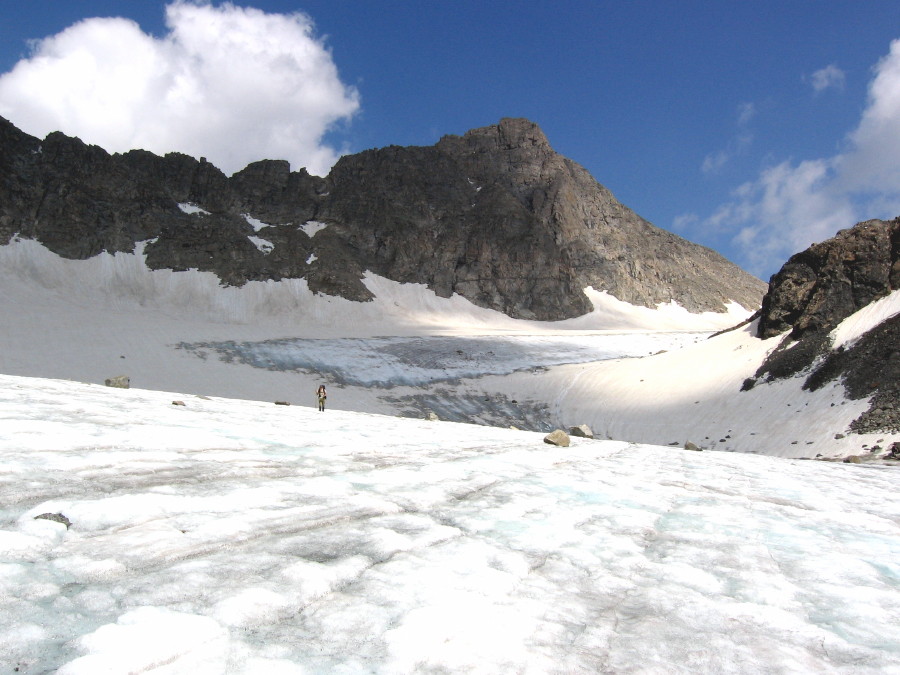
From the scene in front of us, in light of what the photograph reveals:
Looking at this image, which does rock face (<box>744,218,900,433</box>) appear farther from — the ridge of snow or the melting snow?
the melting snow

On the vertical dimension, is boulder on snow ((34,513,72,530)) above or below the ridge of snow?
below

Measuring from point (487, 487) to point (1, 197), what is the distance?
80.4m

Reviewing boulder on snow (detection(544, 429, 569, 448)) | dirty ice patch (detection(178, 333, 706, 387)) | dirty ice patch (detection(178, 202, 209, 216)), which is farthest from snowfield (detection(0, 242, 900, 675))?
dirty ice patch (detection(178, 202, 209, 216))

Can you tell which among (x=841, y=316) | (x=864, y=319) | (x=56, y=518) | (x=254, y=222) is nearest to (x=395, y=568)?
(x=56, y=518)

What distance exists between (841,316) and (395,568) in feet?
96.4

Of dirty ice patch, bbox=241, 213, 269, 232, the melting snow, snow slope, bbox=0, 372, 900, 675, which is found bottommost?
snow slope, bbox=0, 372, 900, 675

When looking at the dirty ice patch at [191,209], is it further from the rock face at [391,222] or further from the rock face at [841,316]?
the rock face at [841,316]

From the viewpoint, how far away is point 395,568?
3.34 meters

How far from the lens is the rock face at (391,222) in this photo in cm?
7019

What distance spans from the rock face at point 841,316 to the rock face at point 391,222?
58565 millimetres

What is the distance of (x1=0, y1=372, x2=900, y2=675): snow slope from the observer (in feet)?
7.88

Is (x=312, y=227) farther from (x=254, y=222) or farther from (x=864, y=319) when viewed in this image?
(x=864, y=319)

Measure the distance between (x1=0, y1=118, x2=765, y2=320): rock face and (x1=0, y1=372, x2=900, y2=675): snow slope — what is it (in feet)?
237

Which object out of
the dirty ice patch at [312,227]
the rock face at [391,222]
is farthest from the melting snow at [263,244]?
the dirty ice patch at [312,227]
